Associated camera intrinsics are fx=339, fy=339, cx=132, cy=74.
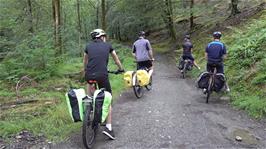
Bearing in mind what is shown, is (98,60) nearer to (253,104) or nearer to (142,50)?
(253,104)

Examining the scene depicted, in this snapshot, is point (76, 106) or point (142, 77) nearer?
point (76, 106)

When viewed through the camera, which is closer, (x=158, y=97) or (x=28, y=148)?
(x=28, y=148)

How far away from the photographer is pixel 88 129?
22.1ft

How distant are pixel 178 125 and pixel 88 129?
2.34 metres

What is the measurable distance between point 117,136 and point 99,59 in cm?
171

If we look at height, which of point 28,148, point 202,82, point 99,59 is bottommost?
point 28,148

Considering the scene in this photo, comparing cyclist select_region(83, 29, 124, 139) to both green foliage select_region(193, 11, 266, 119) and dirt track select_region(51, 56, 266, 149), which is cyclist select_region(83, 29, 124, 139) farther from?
green foliage select_region(193, 11, 266, 119)

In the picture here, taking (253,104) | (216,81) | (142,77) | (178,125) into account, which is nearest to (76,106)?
(178,125)

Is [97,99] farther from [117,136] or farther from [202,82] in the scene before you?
[202,82]

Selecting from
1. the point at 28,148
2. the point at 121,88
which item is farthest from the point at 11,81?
the point at 28,148

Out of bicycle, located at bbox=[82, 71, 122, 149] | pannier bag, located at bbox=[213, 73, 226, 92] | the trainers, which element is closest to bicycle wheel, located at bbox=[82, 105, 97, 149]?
bicycle, located at bbox=[82, 71, 122, 149]

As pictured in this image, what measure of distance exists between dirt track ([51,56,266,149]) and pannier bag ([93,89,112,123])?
0.61 metres

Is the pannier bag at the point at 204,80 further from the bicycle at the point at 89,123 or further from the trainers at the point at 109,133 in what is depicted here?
the bicycle at the point at 89,123

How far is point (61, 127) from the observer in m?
7.88
